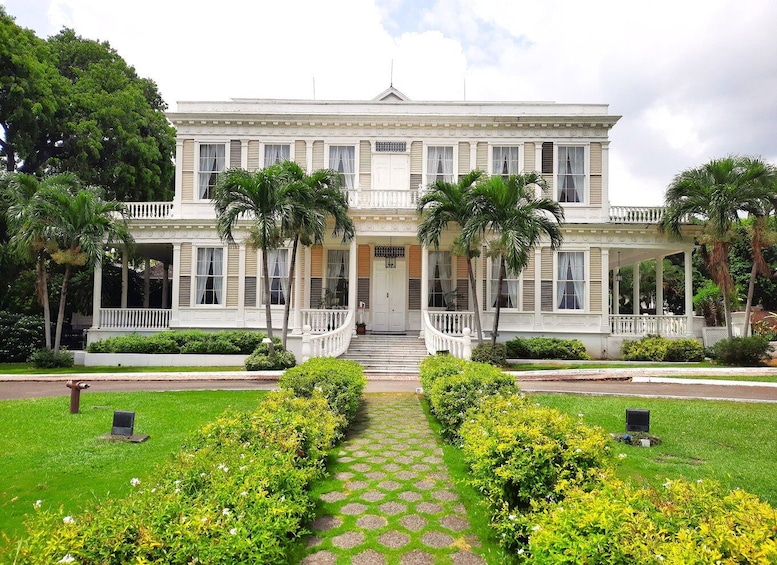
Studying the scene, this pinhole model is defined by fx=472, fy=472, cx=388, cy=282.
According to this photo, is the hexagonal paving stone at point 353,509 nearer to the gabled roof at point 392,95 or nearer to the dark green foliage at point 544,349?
the dark green foliage at point 544,349

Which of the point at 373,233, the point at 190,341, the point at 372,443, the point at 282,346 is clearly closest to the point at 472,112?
the point at 373,233

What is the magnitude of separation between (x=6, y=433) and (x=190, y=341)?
9927mm

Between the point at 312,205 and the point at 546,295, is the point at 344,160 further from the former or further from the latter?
the point at 546,295

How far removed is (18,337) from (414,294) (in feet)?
50.4

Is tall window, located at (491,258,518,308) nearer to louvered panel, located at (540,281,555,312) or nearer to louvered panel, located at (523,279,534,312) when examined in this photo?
louvered panel, located at (523,279,534,312)

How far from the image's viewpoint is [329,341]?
1472 centimetres

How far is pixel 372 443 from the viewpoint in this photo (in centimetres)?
672

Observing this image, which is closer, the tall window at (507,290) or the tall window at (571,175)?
the tall window at (507,290)

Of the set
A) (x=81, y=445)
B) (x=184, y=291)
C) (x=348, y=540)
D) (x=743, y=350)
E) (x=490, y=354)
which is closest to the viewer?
(x=348, y=540)

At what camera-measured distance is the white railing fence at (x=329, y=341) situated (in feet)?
45.2

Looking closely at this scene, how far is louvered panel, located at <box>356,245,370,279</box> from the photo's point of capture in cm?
1941

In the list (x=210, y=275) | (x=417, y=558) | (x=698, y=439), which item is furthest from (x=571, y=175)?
(x=417, y=558)

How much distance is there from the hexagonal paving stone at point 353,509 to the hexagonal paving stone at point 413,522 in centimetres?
42

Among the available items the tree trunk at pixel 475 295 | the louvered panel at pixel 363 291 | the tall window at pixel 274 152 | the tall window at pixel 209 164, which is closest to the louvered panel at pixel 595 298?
the tree trunk at pixel 475 295
